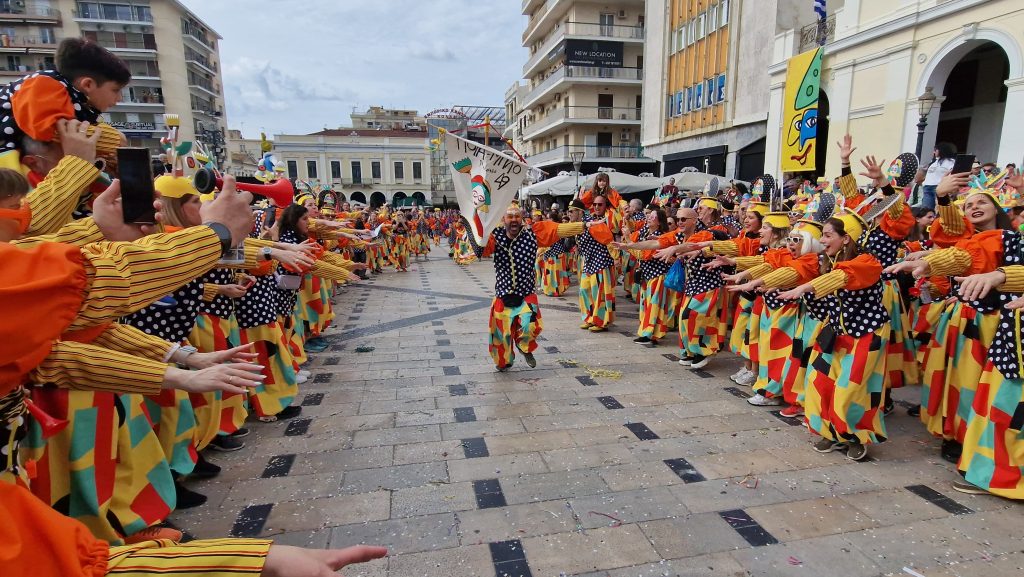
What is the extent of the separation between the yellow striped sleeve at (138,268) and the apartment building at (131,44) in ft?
156

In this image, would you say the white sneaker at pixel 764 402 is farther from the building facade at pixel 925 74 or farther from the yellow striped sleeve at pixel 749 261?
the building facade at pixel 925 74

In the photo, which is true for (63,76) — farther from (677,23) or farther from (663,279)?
(677,23)

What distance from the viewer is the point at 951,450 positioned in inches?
152

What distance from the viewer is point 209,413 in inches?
146

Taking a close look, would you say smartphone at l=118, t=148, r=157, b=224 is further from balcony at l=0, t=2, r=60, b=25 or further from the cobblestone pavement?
balcony at l=0, t=2, r=60, b=25

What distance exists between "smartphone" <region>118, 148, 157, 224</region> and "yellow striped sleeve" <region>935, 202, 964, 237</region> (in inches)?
193

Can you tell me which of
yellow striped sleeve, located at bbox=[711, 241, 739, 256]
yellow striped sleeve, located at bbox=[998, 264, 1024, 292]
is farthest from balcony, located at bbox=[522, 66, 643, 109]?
yellow striped sleeve, located at bbox=[998, 264, 1024, 292]

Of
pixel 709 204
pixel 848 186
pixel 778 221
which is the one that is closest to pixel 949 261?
pixel 778 221

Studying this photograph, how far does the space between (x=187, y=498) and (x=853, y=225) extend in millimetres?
4885

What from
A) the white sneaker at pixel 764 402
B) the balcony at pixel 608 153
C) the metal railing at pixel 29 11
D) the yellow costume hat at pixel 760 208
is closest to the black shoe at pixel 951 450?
the white sneaker at pixel 764 402

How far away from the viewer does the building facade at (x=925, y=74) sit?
418 inches

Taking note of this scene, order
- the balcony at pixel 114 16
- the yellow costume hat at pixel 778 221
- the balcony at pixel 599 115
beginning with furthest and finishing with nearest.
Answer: the balcony at pixel 114 16
the balcony at pixel 599 115
the yellow costume hat at pixel 778 221

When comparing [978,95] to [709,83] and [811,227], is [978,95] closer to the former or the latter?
[709,83]

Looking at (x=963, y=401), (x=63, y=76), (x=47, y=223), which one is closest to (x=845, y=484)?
(x=963, y=401)
